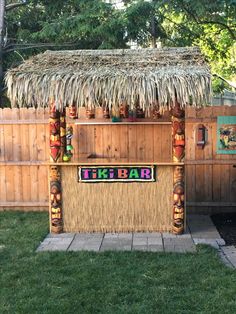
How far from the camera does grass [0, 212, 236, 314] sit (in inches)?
178

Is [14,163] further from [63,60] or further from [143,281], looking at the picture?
[143,281]

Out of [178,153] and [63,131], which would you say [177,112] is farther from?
[63,131]

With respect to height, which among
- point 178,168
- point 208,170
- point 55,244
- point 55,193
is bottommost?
point 55,244

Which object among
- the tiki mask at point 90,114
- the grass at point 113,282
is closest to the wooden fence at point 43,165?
the tiki mask at point 90,114

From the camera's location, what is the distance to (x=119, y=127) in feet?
28.2

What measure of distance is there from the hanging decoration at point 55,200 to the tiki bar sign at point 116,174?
0.35m

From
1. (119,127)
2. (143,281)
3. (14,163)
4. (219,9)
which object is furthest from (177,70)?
(219,9)

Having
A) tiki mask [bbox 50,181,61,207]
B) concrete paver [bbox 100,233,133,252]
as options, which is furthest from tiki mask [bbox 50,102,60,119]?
concrete paver [bbox 100,233,133,252]

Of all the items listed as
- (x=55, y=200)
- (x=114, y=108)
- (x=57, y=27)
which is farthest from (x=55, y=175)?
(x=57, y=27)

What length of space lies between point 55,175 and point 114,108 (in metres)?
1.37

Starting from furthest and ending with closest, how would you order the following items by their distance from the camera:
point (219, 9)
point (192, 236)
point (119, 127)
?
point (219, 9)
point (119, 127)
point (192, 236)

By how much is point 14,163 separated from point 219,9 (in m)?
5.97

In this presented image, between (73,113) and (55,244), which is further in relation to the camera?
(73,113)

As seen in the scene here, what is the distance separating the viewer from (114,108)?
286 inches
